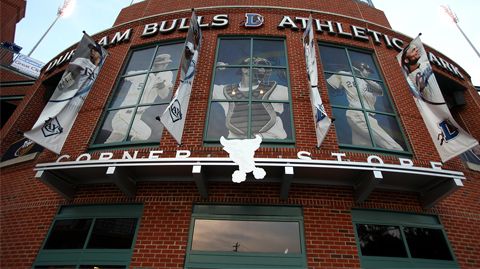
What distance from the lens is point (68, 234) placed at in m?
5.96

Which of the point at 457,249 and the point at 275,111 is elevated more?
the point at 275,111

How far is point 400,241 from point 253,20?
7274 mm

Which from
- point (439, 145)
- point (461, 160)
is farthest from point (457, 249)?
point (461, 160)

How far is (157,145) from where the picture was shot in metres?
6.59

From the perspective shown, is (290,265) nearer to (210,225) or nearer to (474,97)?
(210,225)

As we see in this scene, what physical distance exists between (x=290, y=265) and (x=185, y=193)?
2520 mm

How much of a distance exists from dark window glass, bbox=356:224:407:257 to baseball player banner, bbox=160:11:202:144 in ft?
13.7

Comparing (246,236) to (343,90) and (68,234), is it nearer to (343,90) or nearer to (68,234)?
(68,234)

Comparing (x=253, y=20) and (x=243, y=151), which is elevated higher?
(x=253, y=20)

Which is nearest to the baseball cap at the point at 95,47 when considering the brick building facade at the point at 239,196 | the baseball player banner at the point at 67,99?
the baseball player banner at the point at 67,99

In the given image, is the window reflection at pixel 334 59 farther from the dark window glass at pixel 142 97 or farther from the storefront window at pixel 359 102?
the dark window glass at pixel 142 97

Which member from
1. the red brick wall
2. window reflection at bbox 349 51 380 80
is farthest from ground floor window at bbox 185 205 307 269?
the red brick wall

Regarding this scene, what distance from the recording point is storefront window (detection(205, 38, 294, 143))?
674 centimetres

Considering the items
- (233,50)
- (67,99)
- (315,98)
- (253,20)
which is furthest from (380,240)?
(67,99)
